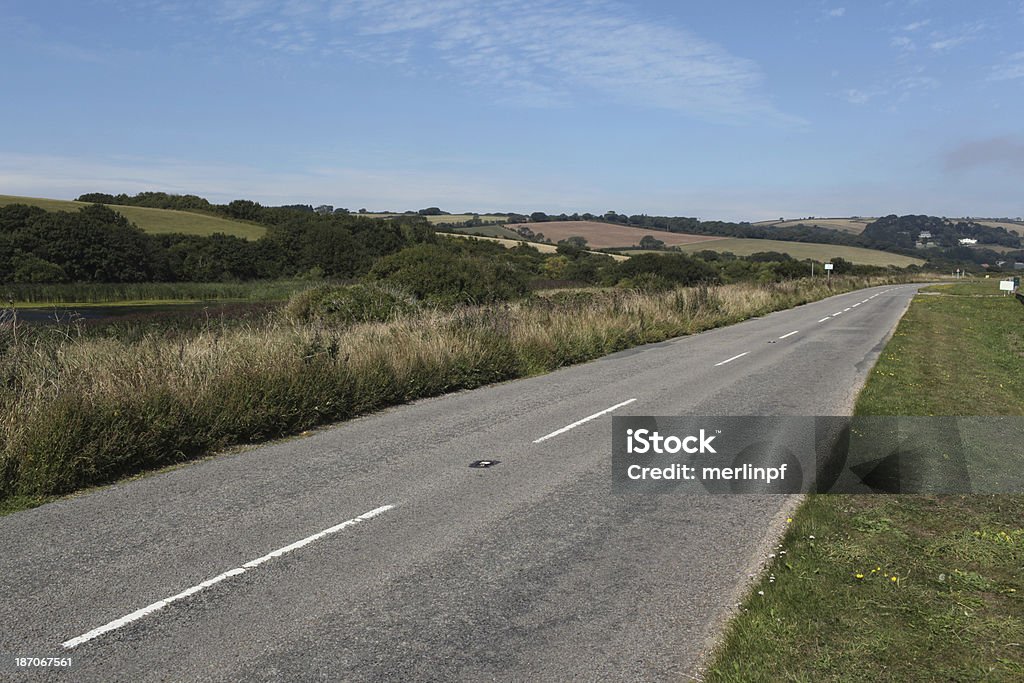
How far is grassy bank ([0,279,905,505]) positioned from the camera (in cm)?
758

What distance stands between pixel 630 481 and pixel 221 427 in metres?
5.09

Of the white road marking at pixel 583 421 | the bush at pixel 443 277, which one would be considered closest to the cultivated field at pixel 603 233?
the bush at pixel 443 277

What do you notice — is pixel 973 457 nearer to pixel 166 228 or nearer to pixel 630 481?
pixel 630 481

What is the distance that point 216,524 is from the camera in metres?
6.12

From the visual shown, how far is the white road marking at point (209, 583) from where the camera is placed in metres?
4.23

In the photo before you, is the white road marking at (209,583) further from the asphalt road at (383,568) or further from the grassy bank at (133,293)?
the grassy bank at (133,293)

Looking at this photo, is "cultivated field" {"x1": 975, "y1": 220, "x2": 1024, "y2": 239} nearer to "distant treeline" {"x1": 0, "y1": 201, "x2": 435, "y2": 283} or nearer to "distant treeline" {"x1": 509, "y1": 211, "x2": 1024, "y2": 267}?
"distant treeline" {"x1": 509, "y1": 211, "x2": 1024, "y2": 267}

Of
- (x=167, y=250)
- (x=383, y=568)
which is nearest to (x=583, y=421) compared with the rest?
(x=383, y=568)

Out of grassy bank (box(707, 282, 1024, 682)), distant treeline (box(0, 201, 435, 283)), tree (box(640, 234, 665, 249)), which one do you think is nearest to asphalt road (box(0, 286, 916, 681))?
grassy bank (box(707, 282, 1024, 682))

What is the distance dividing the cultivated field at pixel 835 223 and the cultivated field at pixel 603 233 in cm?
6294

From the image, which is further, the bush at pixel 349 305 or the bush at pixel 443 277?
the bush at pixel 443 277

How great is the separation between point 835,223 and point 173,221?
526ft

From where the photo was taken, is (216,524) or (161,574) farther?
(216,524)

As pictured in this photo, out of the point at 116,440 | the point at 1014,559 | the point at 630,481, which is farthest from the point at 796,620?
the point at 116,440
